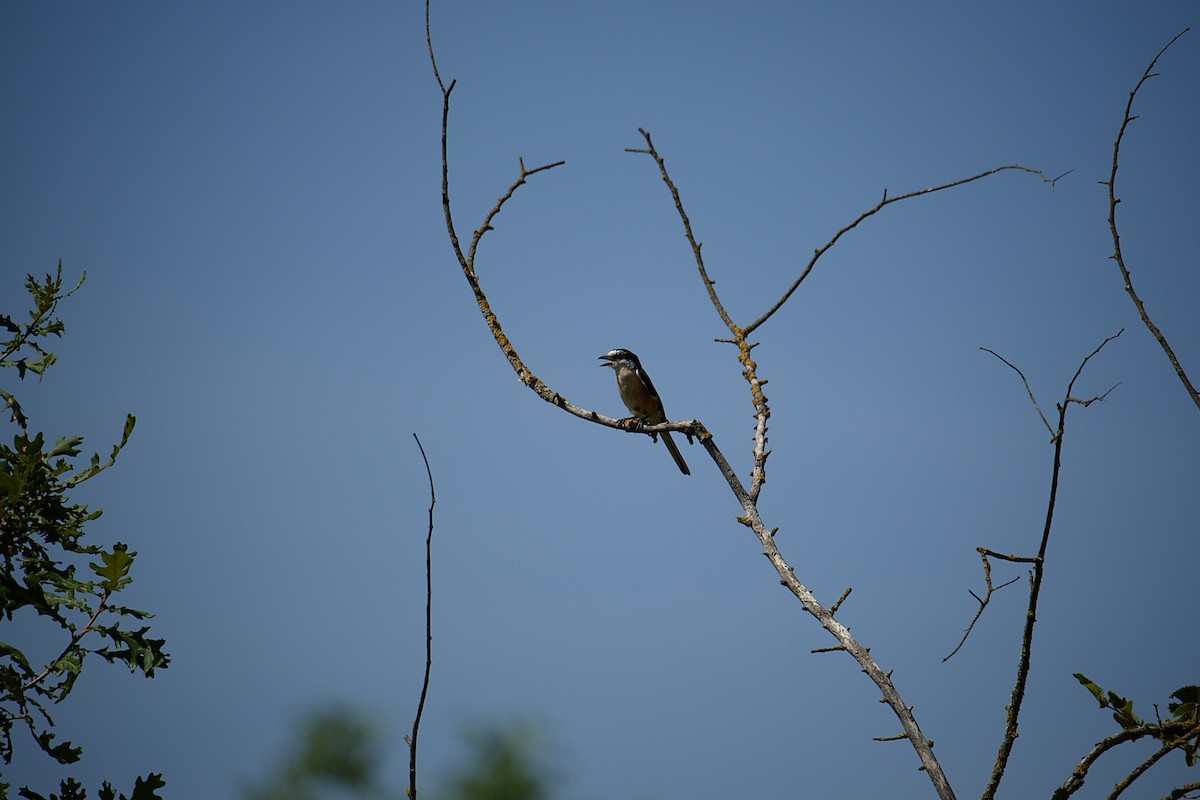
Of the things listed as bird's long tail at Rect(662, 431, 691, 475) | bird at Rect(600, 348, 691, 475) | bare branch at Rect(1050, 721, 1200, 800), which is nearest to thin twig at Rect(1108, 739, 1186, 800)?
bare branch at Rect(1050, 721, 1200, 800)

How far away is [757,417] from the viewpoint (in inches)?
150

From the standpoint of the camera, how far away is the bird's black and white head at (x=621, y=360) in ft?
31.9

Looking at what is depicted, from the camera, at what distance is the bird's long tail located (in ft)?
24.5

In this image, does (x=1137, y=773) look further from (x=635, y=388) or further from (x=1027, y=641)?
(x=635, y=388)

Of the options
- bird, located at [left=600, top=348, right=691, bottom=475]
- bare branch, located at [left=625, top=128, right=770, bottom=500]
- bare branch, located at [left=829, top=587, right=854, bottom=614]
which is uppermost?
bird, located at [left=600, top=348, right=691, bottom=475]

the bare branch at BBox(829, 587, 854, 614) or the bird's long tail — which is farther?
the bird's long tail

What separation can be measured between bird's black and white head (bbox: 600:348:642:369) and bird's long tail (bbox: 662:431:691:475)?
213cm

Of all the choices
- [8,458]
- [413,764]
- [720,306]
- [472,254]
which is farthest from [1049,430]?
[8,458]

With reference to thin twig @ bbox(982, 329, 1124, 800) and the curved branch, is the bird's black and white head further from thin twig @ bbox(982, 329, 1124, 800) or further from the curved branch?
thin twig @ bbox(982, 329, 1124, 800)

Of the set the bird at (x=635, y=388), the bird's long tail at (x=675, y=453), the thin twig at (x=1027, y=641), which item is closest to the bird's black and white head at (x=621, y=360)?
the bird at (x=635, y=388)

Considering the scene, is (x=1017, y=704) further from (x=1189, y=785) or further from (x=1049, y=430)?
(x=1049, y=430)

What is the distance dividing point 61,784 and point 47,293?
6.90ft

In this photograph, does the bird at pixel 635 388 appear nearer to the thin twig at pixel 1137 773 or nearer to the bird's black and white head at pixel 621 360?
the bird's black and white head at pixel 621 360

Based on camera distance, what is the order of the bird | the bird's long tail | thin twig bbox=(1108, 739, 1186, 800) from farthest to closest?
the bird, the bird's long tail, thin twig bbox=(1108, 739, 1186, 800)
